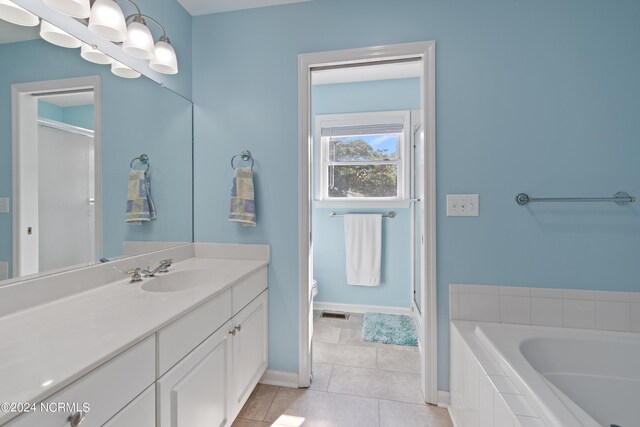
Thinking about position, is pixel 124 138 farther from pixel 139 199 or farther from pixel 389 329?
pixel 389 329

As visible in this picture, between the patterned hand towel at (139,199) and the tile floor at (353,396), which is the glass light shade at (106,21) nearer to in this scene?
the patterned hand towel at (139,199)

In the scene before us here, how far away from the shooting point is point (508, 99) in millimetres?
1513

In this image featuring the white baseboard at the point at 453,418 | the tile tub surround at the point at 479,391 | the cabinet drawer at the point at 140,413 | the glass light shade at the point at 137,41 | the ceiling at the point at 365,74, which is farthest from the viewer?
the ceiling at the point at 365,74

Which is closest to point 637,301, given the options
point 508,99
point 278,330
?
point 508,99

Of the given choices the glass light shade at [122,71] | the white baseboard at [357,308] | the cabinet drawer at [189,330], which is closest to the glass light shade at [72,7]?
the glass light shade at [122,71]

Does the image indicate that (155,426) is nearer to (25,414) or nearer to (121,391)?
(121,391)

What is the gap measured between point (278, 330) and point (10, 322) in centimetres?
124

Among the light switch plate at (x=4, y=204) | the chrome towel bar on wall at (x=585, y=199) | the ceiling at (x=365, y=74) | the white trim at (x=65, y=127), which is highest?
the ceiling at (x=365, y=74)

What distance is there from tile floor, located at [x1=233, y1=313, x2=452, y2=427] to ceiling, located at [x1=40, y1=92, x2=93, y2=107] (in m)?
1.71

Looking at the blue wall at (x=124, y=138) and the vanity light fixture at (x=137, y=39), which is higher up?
the vanity light fixture at (x=137, y=39)

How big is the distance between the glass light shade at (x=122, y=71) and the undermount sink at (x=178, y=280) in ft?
3.39

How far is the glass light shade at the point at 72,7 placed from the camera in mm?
1028

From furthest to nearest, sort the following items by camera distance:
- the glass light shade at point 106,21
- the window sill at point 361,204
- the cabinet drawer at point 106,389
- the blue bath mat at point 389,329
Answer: the window sill at point 361,204
the blue bath mat at point 389,329
the glass light shade at point 106,21
the cabinet drawer at point 106,389

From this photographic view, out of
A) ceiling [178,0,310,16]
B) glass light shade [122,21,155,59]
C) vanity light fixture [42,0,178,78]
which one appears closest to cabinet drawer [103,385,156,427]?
vanity light fixture [42,0,178,78]
